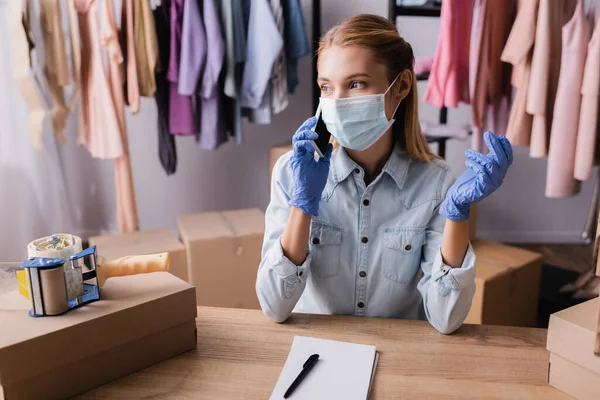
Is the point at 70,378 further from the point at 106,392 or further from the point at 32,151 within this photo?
the point at 32,151

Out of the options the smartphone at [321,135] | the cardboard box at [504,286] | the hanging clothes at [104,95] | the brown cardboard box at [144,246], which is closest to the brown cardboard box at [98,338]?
the smartphone at [321,135]

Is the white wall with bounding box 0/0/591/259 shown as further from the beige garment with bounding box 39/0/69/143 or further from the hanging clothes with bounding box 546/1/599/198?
the hanging clothes with bounding box 546/1/599/198

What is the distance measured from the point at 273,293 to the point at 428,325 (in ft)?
1.03

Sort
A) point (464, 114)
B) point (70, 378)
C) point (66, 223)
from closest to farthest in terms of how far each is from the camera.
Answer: point (70, 378)
point (66, 223)
point (464, 114)

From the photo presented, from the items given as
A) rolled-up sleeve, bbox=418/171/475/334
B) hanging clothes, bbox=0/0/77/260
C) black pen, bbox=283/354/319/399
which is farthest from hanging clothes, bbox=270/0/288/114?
black pen, bbox=283/354/319/399

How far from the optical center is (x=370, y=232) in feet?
4.16

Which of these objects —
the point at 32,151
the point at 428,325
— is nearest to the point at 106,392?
the point at 428,325

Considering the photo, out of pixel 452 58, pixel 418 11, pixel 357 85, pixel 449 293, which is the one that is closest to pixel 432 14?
pixel 418 11

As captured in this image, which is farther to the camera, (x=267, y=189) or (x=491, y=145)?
(x=267, y=189)

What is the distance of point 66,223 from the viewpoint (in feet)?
9.20

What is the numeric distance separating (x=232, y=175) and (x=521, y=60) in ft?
5.50

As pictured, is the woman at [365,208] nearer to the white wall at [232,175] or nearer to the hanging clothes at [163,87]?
the hanging clothes at [163,87]

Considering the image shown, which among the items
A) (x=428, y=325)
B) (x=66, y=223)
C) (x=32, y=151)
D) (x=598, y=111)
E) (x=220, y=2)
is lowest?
(x=66, y=223)

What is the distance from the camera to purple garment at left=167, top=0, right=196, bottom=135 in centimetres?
245
